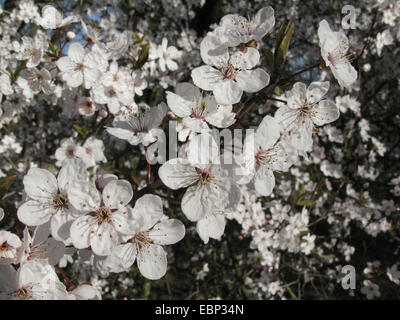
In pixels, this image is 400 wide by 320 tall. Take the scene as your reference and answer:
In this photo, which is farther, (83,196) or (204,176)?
(204,176)

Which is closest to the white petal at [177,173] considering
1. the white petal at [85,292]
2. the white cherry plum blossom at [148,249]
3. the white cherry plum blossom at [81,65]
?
the white cherry plum blossom at [148,249]

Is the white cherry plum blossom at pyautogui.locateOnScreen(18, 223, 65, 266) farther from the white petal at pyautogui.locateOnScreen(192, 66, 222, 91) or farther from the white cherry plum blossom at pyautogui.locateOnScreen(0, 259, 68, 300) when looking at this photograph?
the white petal at pyautogui.locateOnScreen(192, 66, 222, 91)

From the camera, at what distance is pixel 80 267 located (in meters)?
3.07

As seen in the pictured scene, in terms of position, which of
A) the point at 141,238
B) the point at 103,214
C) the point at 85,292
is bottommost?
the point at 85,292

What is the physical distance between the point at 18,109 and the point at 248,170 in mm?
2161

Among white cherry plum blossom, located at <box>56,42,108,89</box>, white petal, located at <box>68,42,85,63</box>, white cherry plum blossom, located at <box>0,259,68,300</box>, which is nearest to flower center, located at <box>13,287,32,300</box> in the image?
white cherry plum blossom, located at <box>0,259,68,300</box>

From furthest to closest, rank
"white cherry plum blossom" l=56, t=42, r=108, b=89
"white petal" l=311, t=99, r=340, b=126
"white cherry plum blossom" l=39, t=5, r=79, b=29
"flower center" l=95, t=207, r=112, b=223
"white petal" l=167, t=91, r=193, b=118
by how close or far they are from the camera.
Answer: "white cherry plum blossom" l=39, t=5, r=79, b=29 < "white cherry plum blossom" l=56, t=42, r=108, b=89 < "white petal" l=311, t=99, r=340, b=126 < "white petal" l=167, t=91, r=193, b=118 < "flower center" l=95, t=207, r=112, b=223

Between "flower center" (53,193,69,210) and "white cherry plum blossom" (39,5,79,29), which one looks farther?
"white cherry plum blossom" (39,5,79,29)

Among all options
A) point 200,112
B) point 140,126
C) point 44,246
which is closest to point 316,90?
point 200,112

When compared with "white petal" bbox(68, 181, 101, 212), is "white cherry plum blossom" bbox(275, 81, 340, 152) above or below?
above

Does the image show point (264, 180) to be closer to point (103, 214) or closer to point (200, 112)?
point (200, 112)

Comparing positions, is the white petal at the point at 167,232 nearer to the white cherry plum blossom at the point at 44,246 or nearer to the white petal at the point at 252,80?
the white cherry plum blossom at the point at 44,246
